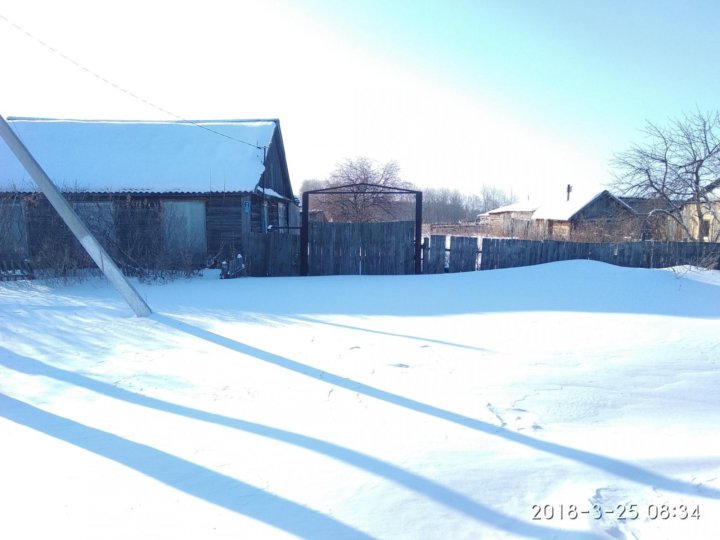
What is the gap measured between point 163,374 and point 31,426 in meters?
1.25

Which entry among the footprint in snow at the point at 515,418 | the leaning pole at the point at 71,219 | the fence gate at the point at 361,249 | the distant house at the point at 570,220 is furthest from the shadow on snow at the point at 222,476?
the distant house at the point at 570,220

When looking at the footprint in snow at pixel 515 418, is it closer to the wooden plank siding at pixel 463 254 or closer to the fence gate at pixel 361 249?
the fence gate at pixel 361 249

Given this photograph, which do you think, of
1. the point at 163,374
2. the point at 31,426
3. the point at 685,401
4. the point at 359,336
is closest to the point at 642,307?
the point at 685,401

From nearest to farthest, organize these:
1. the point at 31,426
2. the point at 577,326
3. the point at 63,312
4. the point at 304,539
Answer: the point at 304,539
the point at 31,426
the point at 577,326
the point at 63,312

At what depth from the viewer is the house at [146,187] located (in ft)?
37.4

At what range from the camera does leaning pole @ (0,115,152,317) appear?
252 inches

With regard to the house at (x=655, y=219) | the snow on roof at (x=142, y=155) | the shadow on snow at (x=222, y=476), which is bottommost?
the shadow on snow at (x=222, y=476)

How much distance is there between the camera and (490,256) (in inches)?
487

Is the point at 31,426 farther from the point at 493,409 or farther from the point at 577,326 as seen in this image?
the point at 577,326

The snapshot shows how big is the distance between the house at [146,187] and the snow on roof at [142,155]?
1.3 inches

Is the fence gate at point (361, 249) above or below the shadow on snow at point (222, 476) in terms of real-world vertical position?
above

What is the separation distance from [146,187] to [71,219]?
329 inches

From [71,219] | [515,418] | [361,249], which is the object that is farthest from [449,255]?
[515,418]

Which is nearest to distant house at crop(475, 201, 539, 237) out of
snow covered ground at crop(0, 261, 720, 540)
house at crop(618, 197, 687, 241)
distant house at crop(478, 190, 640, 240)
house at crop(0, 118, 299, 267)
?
distant house at crop(478, 190, 640, 240)
